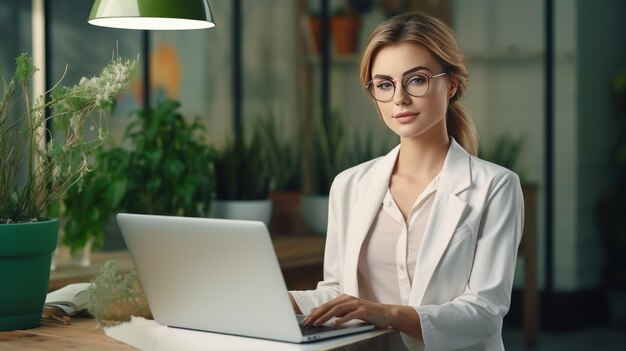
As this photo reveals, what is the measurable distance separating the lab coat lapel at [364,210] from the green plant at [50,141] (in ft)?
1.95

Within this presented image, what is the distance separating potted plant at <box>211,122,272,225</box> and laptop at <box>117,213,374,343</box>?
2.87 meters

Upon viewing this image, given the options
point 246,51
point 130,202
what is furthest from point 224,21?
point 130,202

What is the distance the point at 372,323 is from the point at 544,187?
181 inches

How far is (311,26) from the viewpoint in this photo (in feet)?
24.6

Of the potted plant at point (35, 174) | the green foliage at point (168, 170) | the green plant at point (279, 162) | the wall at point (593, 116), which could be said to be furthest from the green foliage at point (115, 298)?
the wall at point (593, 116)

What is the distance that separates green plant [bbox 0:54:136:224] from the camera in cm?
231

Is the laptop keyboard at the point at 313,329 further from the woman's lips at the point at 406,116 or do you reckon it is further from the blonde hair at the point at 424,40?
the blonde hair at the point at 424,40

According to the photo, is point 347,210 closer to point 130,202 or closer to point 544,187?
point 130,202

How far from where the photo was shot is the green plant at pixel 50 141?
7.59 feet

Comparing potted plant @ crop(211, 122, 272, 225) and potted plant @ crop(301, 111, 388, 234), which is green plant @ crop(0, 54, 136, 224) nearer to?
potted plant @ crop(211, 122, 272, 225)

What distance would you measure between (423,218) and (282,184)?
11.4 feet

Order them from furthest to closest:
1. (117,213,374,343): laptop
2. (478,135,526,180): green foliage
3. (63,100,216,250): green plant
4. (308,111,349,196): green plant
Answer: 1. (478,135,526,180): green foliage
2. (308,111,349,196): green plant
3. (63,100,216,250): green plant
4. (117,213,374,343): laptop

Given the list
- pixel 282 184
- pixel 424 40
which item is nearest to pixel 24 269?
pixel 424 40

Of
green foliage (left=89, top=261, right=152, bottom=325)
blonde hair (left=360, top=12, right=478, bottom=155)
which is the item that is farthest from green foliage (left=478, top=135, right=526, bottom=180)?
green foliage (left=89, top=261, right=152, bottom=325)
